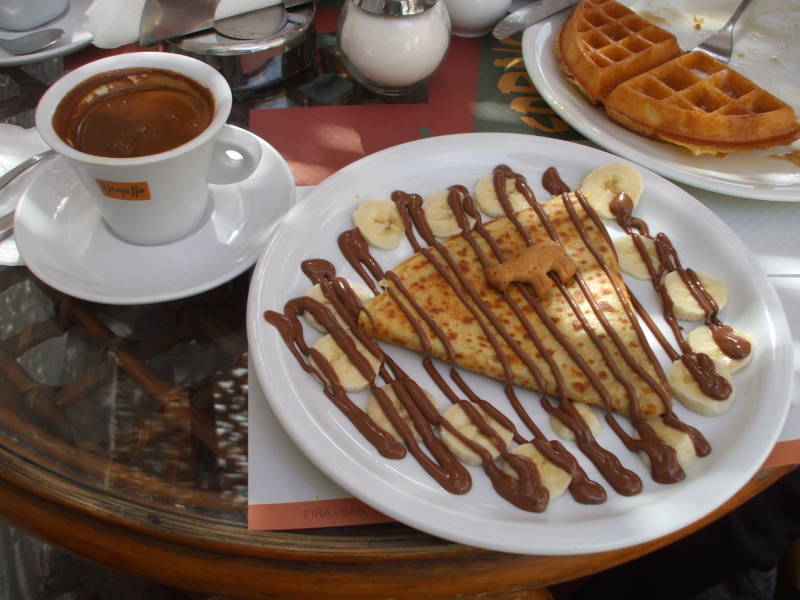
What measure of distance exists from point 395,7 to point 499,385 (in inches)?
34.8

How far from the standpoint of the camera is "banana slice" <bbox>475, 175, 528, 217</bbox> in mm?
1396

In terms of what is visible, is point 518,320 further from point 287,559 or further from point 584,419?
point 287,559

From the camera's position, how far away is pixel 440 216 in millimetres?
1369

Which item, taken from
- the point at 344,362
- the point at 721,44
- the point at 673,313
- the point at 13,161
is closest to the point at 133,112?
the point at 13,161

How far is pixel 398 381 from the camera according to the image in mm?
1094

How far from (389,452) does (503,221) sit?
59 cm

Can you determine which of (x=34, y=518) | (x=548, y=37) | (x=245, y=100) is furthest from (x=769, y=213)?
(x=34, y=518)

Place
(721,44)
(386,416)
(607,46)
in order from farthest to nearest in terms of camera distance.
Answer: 1. (721,44)
2. (607,46)
3. (386,416)

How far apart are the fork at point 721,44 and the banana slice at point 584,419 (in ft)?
4.16

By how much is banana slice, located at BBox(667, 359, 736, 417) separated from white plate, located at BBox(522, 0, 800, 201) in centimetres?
50

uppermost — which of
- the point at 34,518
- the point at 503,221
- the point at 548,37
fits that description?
the point at 548,37

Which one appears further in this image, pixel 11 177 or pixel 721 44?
pixel 721 44

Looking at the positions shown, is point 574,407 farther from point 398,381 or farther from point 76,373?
point 76,373

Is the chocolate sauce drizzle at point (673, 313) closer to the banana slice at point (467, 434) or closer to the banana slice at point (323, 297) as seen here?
the banana slice at point (467, 434)
